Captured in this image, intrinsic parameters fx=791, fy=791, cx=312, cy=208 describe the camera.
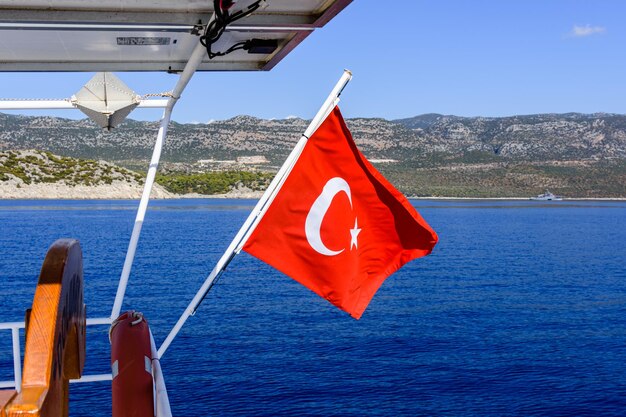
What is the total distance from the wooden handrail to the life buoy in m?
0.21

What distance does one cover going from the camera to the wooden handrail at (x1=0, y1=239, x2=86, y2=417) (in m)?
1.94

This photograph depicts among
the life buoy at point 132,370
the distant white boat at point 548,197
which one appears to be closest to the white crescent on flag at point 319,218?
the life buoy at point 132,370

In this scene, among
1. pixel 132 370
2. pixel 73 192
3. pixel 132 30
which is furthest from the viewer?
pixel 73 192

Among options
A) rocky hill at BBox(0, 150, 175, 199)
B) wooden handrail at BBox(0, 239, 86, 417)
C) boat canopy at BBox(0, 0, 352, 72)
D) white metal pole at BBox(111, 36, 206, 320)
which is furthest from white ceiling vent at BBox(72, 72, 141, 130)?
rocky hill at BBox(0, 150, 175, 199)

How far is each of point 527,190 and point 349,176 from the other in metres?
195

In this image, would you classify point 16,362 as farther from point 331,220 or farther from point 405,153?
point 405,153

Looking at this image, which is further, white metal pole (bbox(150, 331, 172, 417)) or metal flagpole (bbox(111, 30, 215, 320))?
metal flagpole (bbox(111, 30, 215, 320))

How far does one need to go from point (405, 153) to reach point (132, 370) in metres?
184

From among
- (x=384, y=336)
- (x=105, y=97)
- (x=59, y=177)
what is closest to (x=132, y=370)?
(x=105, y=97)

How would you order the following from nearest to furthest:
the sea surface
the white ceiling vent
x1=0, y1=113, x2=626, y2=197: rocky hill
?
the white ceiling vent, the sea surface, x1=0, y1=113, x2=626, y2=197: rocky hill

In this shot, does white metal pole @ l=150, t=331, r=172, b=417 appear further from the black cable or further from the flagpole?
the flagpole

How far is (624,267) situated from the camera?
61344 millimetres

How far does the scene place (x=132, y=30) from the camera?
444cm

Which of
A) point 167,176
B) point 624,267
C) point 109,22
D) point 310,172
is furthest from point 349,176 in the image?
point 167,176
